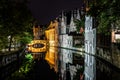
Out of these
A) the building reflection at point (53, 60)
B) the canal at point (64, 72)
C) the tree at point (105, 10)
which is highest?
the tree at point (105, 10)

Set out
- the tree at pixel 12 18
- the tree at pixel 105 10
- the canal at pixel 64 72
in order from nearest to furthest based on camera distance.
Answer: the tree at pixel 105 10
the canal at pixel 64 72
the tree at pixel 12 18

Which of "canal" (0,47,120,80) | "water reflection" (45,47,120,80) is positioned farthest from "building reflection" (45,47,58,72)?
"canal" (0,47,120,80)

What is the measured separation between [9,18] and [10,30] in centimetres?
291

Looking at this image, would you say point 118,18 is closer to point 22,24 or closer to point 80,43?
point 22,24

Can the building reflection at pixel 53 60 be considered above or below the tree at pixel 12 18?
below

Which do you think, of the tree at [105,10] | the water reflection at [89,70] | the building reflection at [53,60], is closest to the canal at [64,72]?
the water reflection at [89,70]

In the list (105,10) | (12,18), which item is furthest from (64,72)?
(105,10)

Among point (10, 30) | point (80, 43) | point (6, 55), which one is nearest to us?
point (6, 55)

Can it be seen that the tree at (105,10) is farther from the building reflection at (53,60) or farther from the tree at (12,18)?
the building reflection at (53,60)

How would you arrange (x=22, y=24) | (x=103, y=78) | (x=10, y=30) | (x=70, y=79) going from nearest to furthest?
(x=103, y=78)
(x=70, y=79)
(x=10, y=30)
(x=22, y=24)

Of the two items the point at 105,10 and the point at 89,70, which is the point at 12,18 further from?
the point at 105,10

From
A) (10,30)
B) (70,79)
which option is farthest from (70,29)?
(70,79)

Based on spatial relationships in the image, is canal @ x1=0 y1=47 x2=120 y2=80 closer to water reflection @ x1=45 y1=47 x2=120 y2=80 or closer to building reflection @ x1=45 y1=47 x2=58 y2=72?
water reflection @ x1=45 y1=47 x2=120 y2=80

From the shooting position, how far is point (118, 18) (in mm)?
24688
